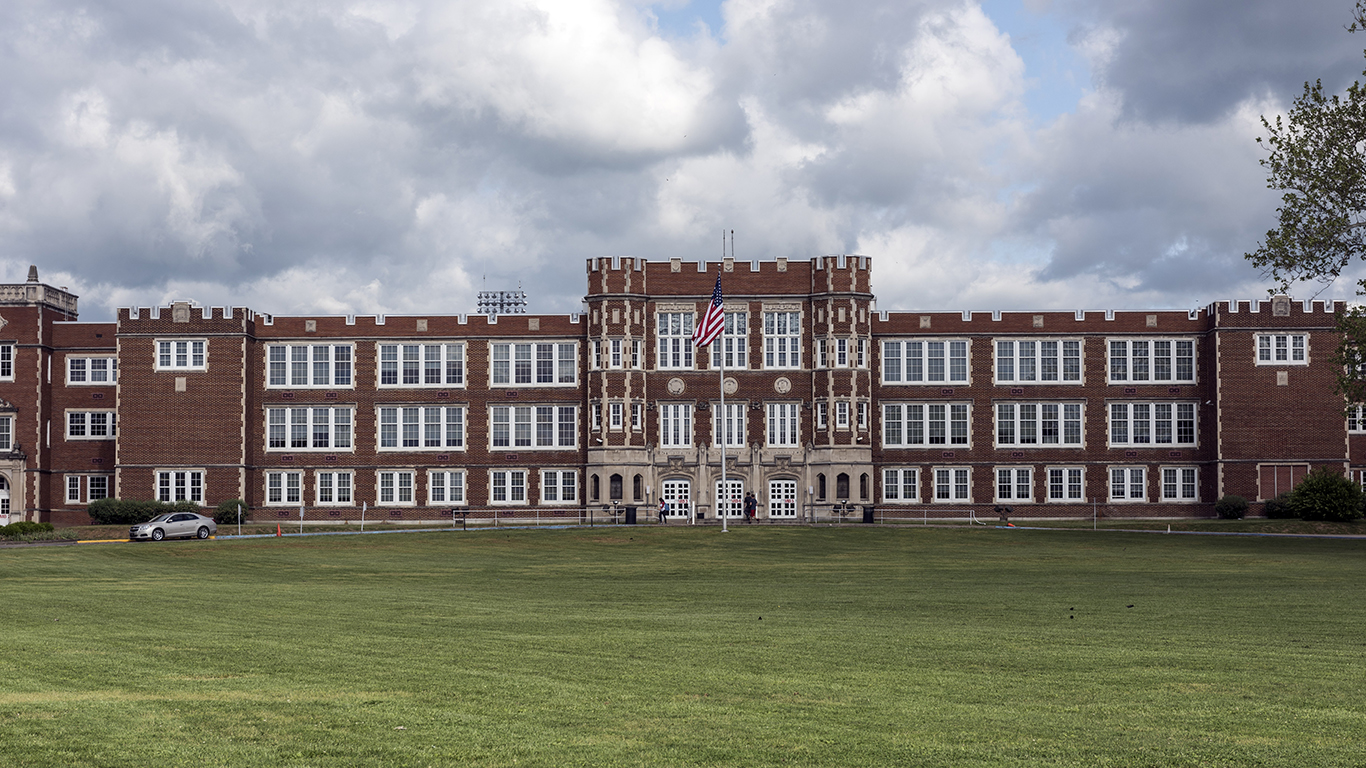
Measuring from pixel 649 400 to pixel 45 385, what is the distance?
3350 centimetres

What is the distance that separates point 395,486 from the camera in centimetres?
6950

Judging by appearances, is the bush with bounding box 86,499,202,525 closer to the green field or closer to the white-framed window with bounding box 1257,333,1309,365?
the green field

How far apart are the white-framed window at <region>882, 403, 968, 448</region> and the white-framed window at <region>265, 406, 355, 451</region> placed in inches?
1170

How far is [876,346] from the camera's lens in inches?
2756

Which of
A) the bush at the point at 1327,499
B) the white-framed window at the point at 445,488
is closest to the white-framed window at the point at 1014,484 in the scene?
the bush at the point at 1327,499

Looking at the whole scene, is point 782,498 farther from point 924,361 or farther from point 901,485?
point 924,361

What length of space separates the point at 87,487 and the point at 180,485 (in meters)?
6.59

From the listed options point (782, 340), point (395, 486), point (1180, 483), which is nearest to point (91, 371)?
point (395, 486)

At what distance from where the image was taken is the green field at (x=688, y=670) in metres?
10.7

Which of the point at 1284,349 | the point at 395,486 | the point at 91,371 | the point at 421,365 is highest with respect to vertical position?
the point at 1284,349

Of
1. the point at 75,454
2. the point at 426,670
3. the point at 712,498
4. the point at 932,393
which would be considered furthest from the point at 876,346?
the point at 426,670

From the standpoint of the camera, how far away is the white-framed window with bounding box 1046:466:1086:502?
69.4m

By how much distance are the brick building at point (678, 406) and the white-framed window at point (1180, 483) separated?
0.50ft

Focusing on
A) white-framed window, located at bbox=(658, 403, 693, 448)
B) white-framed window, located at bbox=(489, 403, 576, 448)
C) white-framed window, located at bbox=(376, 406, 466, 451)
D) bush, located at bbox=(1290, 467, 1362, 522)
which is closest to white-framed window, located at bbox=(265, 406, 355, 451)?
white-framed window, located at bbox=(376, 406, 466, 451)
